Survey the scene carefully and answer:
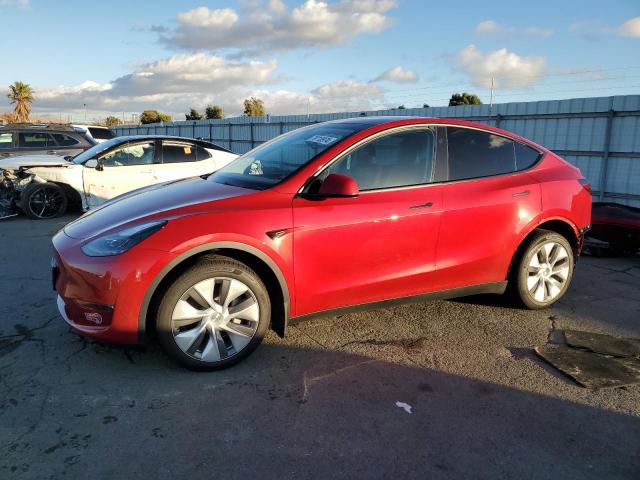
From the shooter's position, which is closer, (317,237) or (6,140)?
(317,237)

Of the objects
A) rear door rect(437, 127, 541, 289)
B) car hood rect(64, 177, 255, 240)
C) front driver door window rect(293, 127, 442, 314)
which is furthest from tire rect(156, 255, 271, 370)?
rear door rect(437, 127, 541, 289)

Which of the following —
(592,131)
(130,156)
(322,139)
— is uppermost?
(592,131)

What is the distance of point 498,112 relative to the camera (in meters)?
11.5

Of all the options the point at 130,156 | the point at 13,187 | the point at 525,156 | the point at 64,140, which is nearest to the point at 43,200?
the point at 13,187

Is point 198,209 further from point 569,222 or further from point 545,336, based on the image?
point 569,222

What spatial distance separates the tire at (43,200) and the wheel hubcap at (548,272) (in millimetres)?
8087

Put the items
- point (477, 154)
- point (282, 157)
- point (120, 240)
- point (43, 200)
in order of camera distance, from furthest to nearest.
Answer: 1. point (43, 200)
2. point (477, 154)
3. point (282, 157)
4. point (120, 240)

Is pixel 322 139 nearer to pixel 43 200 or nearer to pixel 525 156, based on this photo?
pixel 525 156

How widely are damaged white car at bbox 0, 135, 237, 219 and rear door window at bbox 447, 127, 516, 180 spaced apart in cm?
550

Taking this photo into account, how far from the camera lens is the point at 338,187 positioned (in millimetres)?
3447

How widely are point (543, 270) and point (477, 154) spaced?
1.23m

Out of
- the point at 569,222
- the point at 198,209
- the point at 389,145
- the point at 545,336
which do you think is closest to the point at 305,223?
the point at 198,209

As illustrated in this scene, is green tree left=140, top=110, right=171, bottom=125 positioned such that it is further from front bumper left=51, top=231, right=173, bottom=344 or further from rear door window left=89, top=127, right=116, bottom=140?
front bumper left=51, top=231, right=173, bottom=344

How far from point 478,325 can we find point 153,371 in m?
2.63
